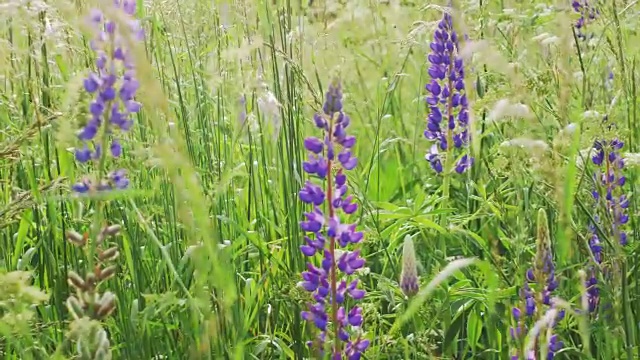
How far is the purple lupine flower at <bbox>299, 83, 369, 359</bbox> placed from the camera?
145 centimetres

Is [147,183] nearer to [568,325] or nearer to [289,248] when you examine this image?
[289,248]

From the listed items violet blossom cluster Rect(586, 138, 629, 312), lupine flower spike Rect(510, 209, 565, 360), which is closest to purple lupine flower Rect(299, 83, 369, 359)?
lupine flower spike Rect(510, 209, 565, 360)

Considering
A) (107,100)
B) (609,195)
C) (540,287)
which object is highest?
(107,100)

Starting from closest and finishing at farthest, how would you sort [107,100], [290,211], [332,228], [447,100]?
[107,100], [332,228], [290,211], [447,100]

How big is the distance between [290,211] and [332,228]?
0.52 m

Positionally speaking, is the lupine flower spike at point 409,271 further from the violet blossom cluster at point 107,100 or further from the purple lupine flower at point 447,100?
the purple lupine flower at point 447,100

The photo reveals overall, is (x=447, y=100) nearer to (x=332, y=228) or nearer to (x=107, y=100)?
(x=332, y=228)

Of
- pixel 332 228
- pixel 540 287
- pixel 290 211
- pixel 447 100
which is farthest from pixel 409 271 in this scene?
pixel 447 100

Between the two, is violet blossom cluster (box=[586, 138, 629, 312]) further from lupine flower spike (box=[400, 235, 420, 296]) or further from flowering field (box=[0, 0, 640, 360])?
lupine flower spike (box=[400, 235, 420, 296])

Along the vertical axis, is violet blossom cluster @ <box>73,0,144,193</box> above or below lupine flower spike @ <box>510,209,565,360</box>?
above

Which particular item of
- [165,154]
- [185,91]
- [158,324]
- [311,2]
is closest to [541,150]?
[165,154]

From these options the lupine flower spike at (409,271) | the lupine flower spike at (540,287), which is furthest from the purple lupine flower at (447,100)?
the lupine flower spike at (409,271)

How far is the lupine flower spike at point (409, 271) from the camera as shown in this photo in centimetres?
149

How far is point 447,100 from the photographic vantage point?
106 inches
